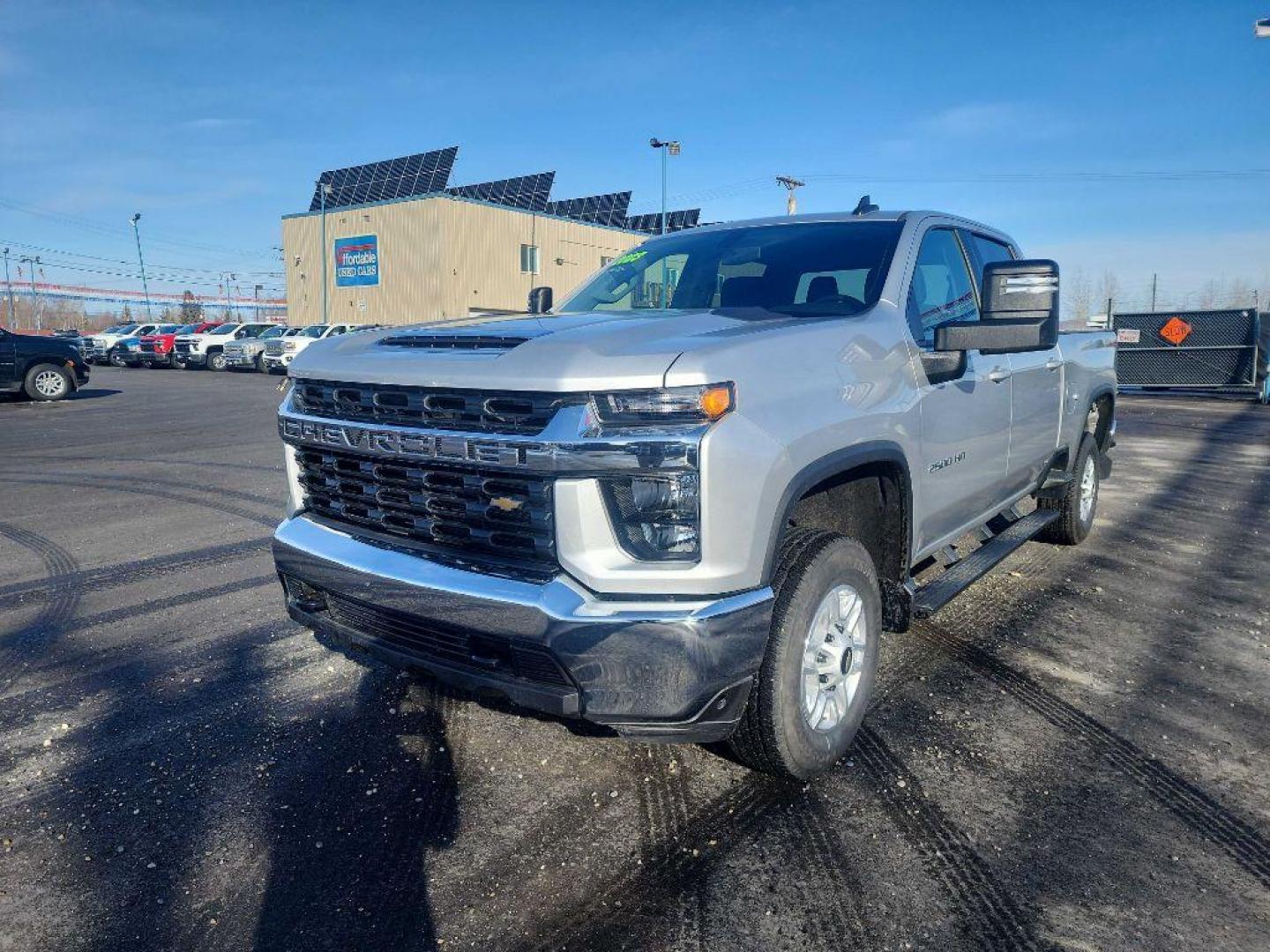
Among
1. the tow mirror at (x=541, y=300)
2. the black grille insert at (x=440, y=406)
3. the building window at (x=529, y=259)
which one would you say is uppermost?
the building window at (x=529, y=259)

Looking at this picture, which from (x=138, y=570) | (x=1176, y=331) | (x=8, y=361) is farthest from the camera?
(x=1176, y=331)

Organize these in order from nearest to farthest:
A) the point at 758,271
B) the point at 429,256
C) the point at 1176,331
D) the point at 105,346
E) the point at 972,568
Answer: the point at 758,271
the point at 972,568
the point at 1176,331
the point at 105,346
the point at 429,256

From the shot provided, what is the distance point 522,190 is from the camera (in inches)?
1715

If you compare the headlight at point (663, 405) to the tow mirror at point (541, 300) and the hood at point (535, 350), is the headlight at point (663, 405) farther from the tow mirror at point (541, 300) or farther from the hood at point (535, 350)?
the tow mirror at point (541, 300)

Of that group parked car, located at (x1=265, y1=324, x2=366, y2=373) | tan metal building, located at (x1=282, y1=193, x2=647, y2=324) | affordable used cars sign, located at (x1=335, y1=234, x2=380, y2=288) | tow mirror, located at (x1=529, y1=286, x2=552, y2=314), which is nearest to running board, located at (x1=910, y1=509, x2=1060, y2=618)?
tow mirror, located at (x1=529, y1=286, x2=552, y2=314)

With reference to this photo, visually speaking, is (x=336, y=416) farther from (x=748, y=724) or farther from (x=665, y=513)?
(x=748, y=724)

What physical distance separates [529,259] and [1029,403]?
40419 mm

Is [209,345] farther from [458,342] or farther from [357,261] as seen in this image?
[458,342]

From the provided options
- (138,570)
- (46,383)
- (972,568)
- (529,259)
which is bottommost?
(138,570)

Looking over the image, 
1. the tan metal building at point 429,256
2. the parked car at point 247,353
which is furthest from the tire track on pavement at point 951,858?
the tan metal building at point 429,256

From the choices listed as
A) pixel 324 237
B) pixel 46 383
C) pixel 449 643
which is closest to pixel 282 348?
pixel 46 383

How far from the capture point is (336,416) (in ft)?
9.71

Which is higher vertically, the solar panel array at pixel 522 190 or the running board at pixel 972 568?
the solar panel array at pixel 522 190

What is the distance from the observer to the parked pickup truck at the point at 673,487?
229 cm
